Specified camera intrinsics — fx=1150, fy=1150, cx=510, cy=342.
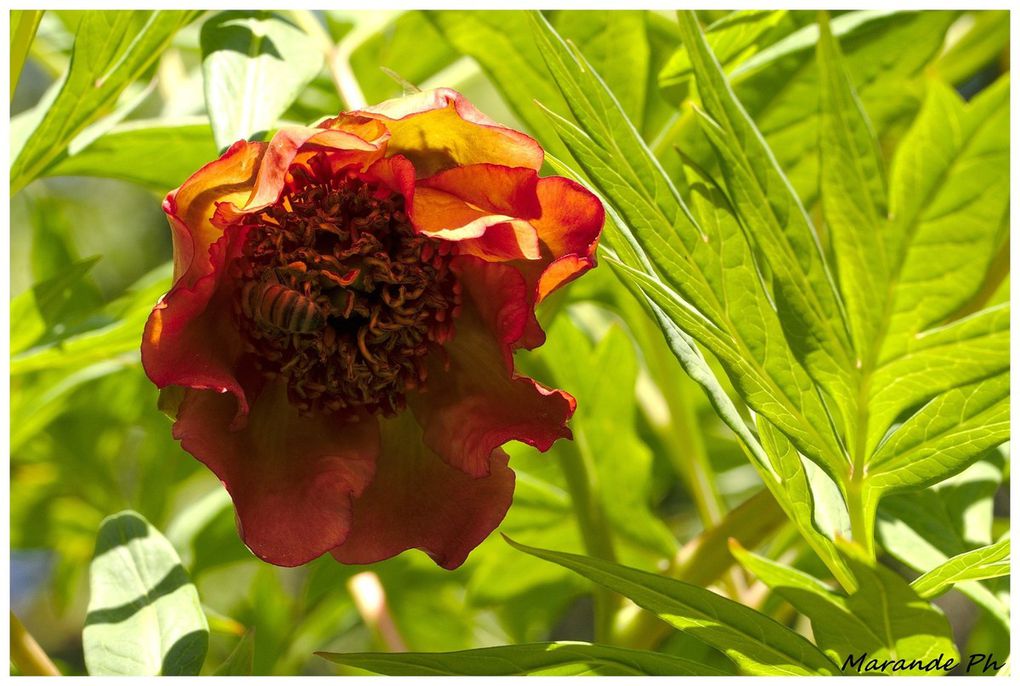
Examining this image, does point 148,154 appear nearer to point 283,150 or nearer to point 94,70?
point 94,70

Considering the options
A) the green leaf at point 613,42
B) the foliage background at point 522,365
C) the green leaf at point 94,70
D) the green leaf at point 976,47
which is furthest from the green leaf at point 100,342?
the green leaf at point 976,47

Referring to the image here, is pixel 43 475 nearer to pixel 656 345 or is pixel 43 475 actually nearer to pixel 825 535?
pixel 656 345

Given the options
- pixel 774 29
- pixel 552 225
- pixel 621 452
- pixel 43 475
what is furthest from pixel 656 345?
pixel 43 475

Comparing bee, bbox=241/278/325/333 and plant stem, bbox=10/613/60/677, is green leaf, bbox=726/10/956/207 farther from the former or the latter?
plant stem, bbox=10/613/60/677

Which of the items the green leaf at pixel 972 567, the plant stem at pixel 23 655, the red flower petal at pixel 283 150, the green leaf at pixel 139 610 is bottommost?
the plant stem at pixel 23 655

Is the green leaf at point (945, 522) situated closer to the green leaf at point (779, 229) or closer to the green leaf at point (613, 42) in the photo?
the green leaf at point (779, 229)
